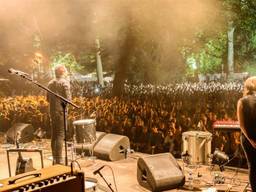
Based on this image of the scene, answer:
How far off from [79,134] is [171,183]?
8.49 ft

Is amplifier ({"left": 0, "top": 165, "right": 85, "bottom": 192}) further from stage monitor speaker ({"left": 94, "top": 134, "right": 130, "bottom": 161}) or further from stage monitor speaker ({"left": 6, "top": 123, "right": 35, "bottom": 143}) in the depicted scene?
stage monitor speaker ({"left": 6, "top": 123, "right": 35, "bottom": 143})

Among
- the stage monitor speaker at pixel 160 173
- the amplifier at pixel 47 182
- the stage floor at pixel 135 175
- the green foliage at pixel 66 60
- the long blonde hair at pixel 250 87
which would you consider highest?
the green foliage at pixel 66 60

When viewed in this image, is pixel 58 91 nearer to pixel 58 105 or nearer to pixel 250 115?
pixel 58 105

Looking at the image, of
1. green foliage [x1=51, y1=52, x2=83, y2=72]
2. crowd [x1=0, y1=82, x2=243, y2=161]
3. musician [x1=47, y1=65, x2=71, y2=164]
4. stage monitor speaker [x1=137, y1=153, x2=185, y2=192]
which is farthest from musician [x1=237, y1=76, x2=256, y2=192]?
green foliage [x1=51, y1=52, x2=83, y2=72]

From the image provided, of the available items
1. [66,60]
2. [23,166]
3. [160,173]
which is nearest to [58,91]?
[23,166]

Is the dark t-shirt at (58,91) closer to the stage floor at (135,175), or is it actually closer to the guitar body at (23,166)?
the guitar body at (23,166)

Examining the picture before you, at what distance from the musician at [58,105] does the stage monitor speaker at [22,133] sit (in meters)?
3.14

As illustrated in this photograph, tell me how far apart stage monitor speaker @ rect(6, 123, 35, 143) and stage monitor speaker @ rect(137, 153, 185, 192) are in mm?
4832

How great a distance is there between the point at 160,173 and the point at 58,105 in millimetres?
2318

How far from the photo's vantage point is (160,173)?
18.7ft

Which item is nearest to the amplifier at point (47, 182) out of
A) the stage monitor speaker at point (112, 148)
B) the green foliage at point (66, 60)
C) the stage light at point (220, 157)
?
the stage light at point (220, 157)

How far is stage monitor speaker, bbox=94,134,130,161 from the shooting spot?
25.1ft

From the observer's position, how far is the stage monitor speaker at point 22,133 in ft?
32.1

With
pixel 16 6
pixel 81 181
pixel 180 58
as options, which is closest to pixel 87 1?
pixel 16 6
